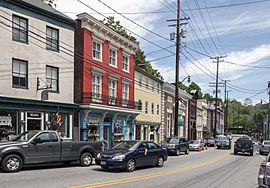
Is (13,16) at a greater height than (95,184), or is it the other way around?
(13,16)

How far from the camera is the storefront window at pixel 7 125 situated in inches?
810

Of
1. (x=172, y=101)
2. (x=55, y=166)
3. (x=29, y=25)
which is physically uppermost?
(x=29, y=25)

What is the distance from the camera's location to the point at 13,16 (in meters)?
21.6

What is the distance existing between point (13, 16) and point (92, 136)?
11.8 m

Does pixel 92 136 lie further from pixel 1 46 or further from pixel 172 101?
pixel 172 101

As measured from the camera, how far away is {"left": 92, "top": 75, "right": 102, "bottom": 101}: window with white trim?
93.3ft

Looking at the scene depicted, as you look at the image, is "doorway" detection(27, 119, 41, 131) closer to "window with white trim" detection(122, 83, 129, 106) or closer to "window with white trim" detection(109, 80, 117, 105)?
"window with white trim" detection(109, 80, 117, 105)

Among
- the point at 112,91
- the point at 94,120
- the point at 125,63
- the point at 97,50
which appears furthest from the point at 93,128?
the point at 125,63

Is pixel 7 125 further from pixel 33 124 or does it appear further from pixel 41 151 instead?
pixel 41 151

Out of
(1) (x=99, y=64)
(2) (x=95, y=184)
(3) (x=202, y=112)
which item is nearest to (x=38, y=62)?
(1) (x=99, y=64)

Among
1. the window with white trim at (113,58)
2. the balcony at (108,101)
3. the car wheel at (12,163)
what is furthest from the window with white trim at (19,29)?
the window with white trim at (113,58)

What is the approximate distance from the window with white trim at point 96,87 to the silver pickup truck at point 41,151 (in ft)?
34.7

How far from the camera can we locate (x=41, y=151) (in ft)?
50.1

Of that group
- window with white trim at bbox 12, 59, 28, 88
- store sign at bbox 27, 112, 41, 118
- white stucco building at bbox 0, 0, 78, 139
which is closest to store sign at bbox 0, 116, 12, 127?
white stucco building at bbox 0, 0, 78, 139
